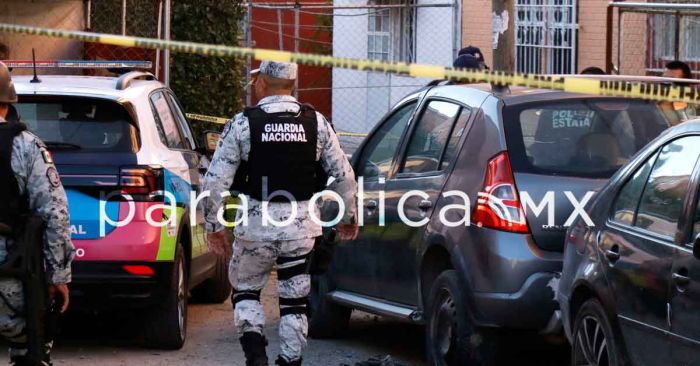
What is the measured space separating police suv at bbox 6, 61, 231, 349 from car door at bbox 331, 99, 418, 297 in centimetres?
109

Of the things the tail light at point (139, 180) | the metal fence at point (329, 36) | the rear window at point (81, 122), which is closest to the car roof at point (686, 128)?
the tail light at point (139, 180)

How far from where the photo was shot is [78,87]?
8484mm

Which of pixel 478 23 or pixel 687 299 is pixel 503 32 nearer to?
pixel 478 23

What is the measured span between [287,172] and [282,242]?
0.37 m

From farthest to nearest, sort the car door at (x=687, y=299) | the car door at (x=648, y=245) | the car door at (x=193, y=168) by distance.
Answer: the car door at (x=193, y=168) → the car door at (x=648, y=245) → the car door at (x=687, y=299)

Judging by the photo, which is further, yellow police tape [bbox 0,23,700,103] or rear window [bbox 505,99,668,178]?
rear window [bbox 505,99,668,178]

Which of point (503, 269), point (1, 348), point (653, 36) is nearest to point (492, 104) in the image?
point (503, 269)

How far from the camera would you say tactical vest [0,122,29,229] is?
233 inches

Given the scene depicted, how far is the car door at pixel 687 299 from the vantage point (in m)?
5.04

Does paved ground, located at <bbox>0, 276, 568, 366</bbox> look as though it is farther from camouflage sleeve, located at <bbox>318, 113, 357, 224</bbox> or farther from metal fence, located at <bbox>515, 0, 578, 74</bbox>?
metal fence, located at <bbox>515, 0, 578, 74</bbox>

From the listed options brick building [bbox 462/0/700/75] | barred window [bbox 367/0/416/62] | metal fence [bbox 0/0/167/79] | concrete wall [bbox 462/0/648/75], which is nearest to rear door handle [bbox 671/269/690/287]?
metal fence [bbox 0/0/167/79]

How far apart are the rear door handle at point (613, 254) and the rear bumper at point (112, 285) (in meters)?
3.28

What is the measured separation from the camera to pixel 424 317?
7.67 m

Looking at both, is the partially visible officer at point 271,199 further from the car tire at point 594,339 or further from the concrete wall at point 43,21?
the concrete wall at point 43,21
